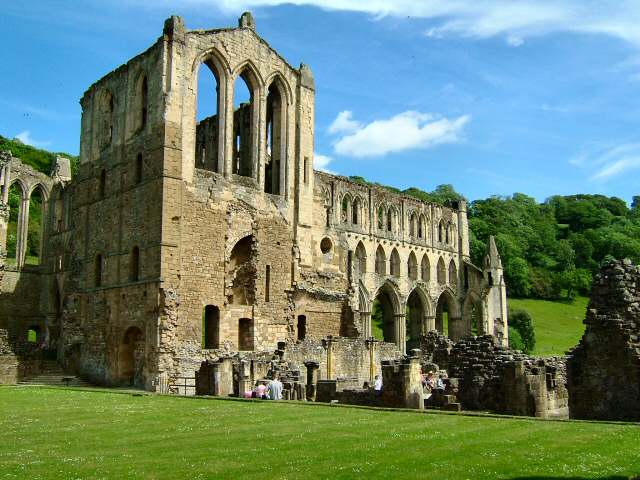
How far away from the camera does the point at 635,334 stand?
43.8ft

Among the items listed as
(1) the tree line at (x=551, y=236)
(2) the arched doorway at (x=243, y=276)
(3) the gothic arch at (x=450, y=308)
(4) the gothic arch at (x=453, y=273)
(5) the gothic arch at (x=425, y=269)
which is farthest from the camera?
(1) the tree line at (x=551, y=236)

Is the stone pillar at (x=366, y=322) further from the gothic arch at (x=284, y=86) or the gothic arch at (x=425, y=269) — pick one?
the gothic arch at (x=284, y=86)

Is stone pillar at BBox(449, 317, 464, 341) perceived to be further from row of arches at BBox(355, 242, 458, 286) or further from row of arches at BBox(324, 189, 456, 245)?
row of arches at BBox(324, 189, 456, 245)

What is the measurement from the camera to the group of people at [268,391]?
64.7 feet

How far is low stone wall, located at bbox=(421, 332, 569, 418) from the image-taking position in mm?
16719

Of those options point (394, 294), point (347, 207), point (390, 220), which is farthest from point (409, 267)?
point (347, 207)

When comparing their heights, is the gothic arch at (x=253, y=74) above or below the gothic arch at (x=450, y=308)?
above

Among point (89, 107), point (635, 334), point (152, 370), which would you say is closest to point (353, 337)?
point (152, 370)

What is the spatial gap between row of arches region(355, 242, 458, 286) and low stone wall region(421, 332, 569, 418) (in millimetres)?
24284

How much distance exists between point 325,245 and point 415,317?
19712 millimetres

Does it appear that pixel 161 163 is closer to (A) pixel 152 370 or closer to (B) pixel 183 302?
(B) pixel 183 302

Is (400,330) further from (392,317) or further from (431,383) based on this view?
(431,383)

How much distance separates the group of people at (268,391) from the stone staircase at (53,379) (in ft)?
33.7

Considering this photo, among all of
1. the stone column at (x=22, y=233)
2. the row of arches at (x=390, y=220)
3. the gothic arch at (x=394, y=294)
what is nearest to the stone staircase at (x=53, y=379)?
the stone column at (x=22, y=233)
